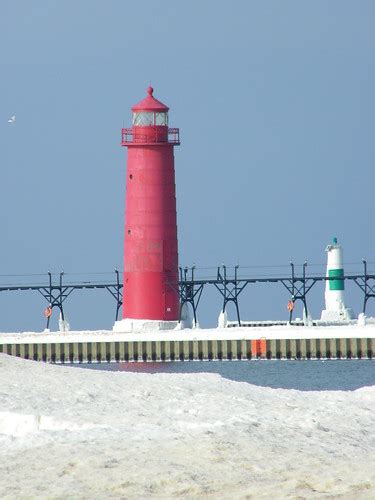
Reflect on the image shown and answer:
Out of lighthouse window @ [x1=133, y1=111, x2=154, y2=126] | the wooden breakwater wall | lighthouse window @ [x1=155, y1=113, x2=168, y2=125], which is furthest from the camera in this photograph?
lighthouse window @ [x1=155, y1=113, x2=168, y2=125]

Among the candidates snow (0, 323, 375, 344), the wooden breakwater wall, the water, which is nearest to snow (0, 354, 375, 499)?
the water

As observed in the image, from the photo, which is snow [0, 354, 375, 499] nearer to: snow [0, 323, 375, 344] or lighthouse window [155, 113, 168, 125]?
snow [0, 323, 375, 344]

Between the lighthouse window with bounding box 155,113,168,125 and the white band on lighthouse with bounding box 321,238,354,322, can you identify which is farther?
the white band on lighthouse with bounding box 321,238,354,322

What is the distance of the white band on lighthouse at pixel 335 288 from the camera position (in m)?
60.8

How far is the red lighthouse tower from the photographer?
5081 centimetres

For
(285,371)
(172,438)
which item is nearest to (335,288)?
(285,371)

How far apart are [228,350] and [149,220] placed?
16.2 ft

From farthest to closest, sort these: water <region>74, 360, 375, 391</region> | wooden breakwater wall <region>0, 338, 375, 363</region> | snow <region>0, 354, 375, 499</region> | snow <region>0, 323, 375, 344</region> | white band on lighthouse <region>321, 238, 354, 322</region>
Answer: white band on lighthouse <region>321, 238, 354, 322</region>, snow <region>0, 323, 375, 344</region>, wooden breakwater wall <region>0, 338, 375, 363</region>, water <region>74, 360, 375, 391</region>, snow <region>0, 354, 375, 499</region>

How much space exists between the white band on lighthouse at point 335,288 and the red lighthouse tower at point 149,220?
34.3 feet

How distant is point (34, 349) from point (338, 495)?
129 ft

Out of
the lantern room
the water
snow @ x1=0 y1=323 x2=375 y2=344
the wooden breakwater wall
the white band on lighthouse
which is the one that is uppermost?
the lantern room

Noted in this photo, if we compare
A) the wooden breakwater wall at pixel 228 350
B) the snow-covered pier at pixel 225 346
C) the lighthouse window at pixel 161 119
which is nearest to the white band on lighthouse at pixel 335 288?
the snow-covered pier at pixel 225 346

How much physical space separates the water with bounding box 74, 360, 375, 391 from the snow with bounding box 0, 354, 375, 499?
15940 millimetres

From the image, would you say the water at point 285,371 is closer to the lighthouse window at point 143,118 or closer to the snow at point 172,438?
the lighthouse window at point 143,118
